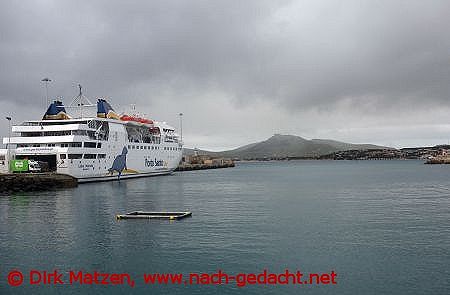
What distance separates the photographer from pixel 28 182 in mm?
63719

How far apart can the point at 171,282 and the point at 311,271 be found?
6.54 metres

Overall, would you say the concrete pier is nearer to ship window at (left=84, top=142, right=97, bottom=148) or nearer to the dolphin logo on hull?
ship window at (left=84, top=142, right=97, bottom=148)

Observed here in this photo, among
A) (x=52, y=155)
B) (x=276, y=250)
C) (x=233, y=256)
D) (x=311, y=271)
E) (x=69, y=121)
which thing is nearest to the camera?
(x=311, y=271)

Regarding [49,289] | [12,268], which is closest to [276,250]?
[49,289]

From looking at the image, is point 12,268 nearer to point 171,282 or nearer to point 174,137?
point 171,282

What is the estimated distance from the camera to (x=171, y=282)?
60.4ft

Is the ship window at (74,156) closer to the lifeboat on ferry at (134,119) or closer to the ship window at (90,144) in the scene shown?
the ship window at (90,144)

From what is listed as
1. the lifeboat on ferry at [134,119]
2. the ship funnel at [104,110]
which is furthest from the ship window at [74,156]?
the lifeboat on ferry at [134,119]

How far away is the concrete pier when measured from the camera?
63500mm

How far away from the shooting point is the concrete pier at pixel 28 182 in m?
63.5

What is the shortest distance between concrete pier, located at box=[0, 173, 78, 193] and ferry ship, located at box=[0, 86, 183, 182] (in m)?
2.52

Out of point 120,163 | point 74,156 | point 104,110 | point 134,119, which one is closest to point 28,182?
point 74,156

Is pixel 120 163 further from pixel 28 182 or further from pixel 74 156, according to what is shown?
pixel 28 182

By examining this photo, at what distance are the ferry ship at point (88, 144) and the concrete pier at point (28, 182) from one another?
252cm
